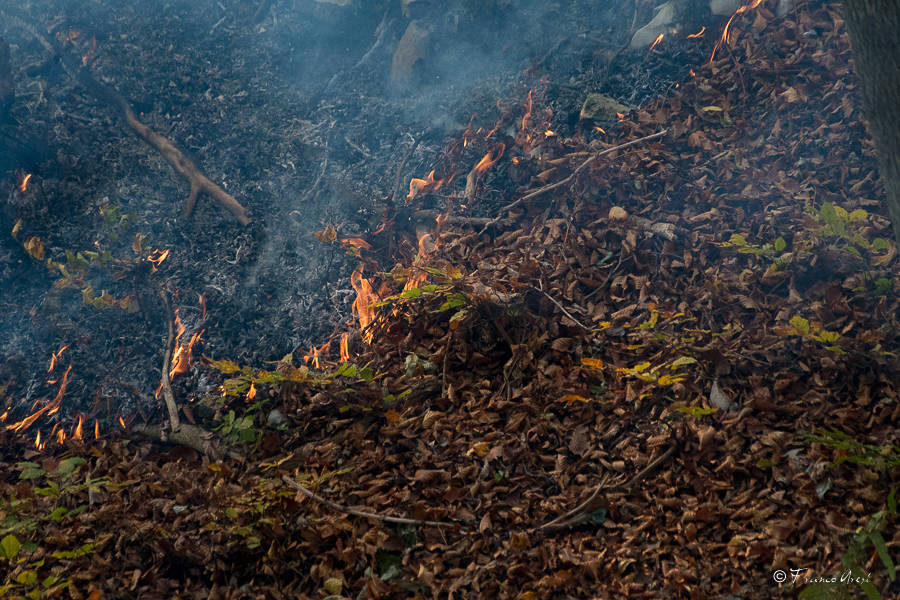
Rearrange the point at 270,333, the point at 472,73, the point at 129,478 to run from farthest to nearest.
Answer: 1. the point at 472,73
2. the point at 270,333
3. the point at 129,478

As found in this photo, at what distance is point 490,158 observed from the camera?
488cm

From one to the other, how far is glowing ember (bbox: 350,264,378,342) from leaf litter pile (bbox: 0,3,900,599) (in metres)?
0.03

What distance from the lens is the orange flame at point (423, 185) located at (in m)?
4.95

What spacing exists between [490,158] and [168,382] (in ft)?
10.0

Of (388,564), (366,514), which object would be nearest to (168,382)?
(366,514)

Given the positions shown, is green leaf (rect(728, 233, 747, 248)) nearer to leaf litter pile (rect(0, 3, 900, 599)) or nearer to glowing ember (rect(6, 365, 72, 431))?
leaf litter pile (rect(0, 3, 900, 599))

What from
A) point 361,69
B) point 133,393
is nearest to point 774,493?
point 133,393

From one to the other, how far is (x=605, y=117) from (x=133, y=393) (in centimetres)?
421

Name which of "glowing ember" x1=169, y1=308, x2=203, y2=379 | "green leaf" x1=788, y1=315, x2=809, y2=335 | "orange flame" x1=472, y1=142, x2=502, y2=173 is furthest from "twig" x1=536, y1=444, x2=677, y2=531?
"glowing ember" x1=169, y1=308, x2=203, y2=379

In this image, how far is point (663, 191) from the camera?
4.14 meters

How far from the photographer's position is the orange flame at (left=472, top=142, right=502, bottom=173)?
4.83 metres

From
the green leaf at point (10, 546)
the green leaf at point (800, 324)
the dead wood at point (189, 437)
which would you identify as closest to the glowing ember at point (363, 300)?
the dead wood at point (189, 437)

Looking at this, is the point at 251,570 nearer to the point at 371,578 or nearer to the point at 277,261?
the point at 371,578

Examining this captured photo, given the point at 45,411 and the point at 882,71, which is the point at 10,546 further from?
the point at 882,71
